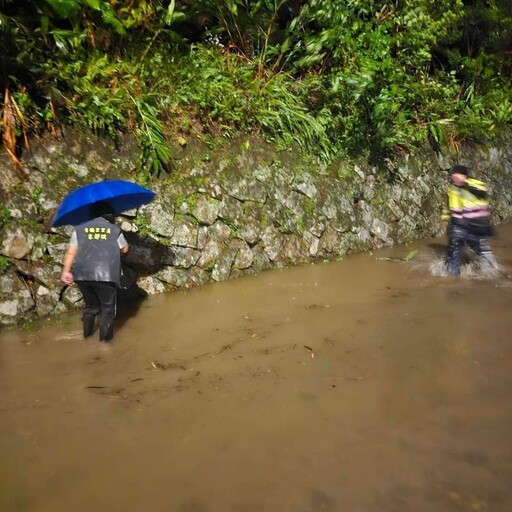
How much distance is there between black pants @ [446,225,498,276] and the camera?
6723mm

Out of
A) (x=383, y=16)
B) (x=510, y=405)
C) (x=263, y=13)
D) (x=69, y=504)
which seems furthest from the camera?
(x=383, y=16)

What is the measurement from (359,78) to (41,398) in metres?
7.08

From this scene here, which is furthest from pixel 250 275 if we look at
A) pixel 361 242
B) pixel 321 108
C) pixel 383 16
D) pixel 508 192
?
pixel 508 192

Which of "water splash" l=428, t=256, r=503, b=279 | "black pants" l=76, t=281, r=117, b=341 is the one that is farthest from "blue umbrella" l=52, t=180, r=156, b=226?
"water splash" l=428, t=256, r=503, b=279

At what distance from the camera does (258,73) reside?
27.1ft

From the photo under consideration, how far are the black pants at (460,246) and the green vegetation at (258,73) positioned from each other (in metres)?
2.68

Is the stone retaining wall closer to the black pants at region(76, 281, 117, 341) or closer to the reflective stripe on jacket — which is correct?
the black pants at region(76, 281, 117, 341)

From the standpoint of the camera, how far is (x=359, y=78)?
8516mm

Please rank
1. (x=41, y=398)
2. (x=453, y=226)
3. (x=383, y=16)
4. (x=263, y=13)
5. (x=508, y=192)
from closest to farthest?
(x=41, y=398) < (x=453, y=226) < (x=263, y=13) < (x=383, y=16) < (x=508, y=192)

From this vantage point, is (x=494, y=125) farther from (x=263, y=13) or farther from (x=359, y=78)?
(x=263, y=13)

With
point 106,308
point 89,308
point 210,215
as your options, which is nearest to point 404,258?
point 210,215

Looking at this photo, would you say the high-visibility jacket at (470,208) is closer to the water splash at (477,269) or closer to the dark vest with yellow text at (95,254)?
the water splash at (477,269)

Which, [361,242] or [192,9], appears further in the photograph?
[361,242]

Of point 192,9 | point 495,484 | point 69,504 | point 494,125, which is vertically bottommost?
point 69,504
